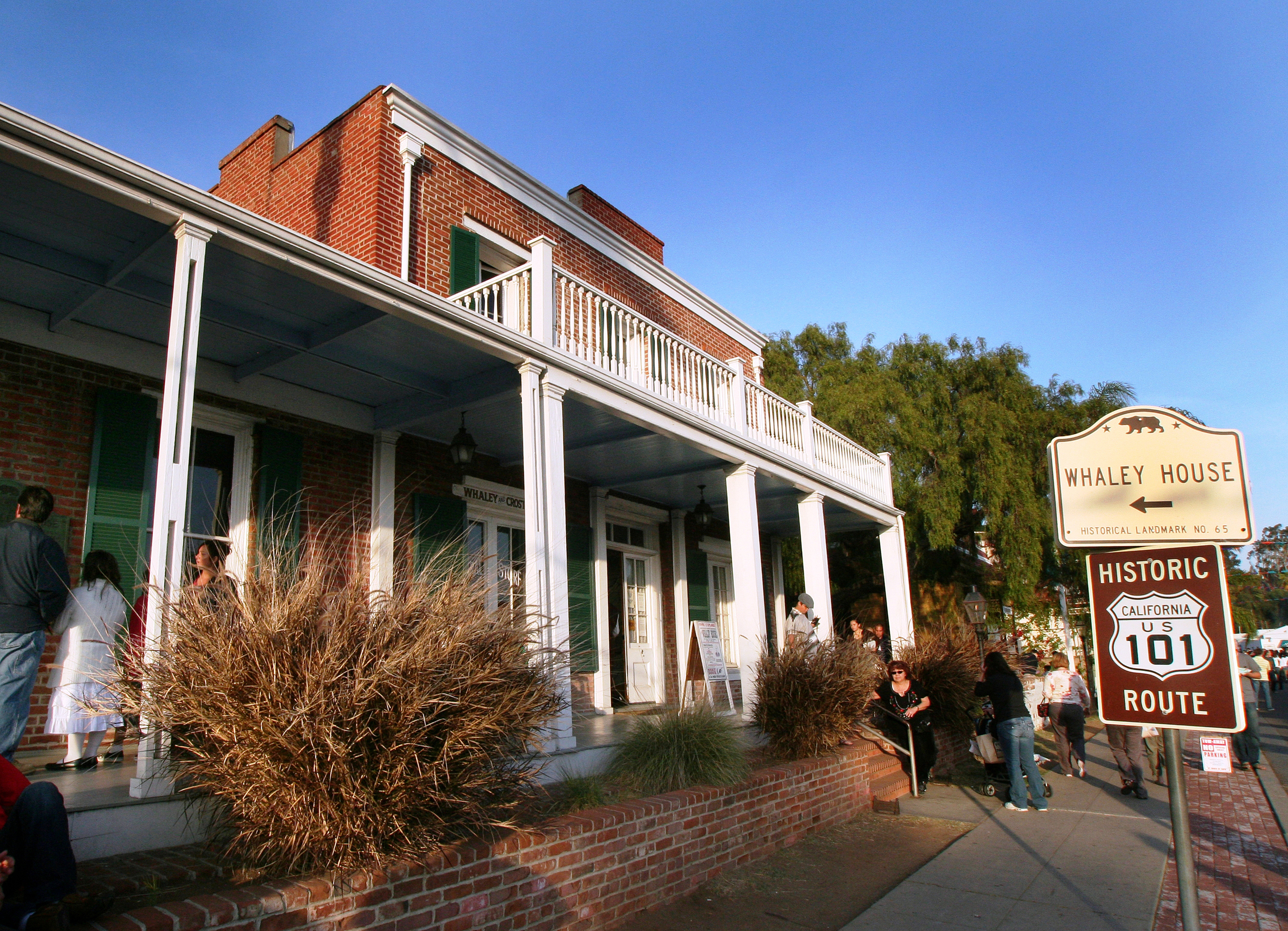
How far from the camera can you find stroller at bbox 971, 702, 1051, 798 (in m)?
9.25

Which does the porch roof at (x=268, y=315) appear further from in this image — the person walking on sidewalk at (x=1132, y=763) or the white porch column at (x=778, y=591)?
the white porch column at (x=778, y=591)

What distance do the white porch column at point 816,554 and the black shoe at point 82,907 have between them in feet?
31.0

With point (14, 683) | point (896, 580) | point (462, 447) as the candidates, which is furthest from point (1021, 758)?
point (14, 683)

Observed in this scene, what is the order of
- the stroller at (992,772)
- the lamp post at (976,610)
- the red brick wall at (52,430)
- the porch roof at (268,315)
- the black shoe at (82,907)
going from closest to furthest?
the black shoe at (82,907), the porch roof at (268,315), the red brick wall at (52,430), the stroller at (992,772), the lamp post at (976,610)

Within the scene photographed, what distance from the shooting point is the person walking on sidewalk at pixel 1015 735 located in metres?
8.59

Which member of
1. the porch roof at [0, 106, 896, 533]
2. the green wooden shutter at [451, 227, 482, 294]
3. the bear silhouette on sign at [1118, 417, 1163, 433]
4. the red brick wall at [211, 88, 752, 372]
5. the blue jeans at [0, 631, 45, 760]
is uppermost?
the red brick wall at [211, 88, 752, 372]

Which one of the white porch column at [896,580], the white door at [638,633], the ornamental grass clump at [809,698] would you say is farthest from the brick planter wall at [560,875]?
the white porch column at [896,580]

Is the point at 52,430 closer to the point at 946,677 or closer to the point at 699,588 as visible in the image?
the point at 699,588

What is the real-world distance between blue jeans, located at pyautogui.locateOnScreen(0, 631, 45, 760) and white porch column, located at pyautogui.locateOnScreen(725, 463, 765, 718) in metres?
6.43

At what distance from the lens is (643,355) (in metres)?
9.35

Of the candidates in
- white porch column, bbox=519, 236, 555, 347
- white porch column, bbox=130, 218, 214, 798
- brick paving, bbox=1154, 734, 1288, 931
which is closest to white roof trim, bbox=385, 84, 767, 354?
white porch column, bbox=519, 236, 555, 347

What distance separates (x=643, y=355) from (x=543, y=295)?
6.13ft

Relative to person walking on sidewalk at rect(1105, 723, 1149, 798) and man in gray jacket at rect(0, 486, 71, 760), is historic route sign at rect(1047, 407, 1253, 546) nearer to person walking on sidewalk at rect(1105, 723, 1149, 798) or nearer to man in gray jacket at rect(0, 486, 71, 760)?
man in gray jacket at rect(0, 486, 71, 760)

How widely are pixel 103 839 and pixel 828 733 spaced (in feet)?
20.0
